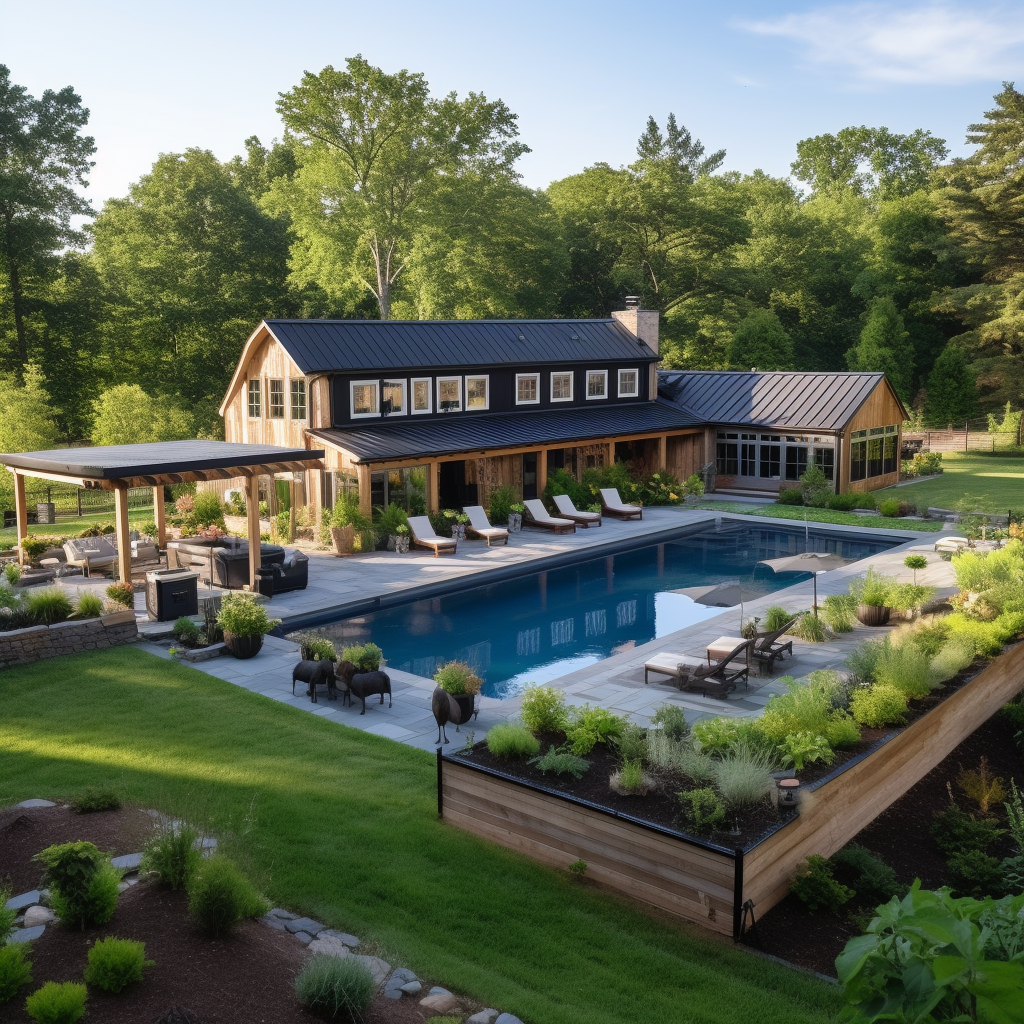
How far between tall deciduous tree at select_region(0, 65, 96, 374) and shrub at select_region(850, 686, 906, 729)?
34.4 metres

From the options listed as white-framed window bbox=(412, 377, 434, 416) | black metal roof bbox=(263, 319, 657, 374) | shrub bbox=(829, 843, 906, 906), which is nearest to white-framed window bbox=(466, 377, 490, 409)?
black metal roof bbox=(263, 319, 657, 374)

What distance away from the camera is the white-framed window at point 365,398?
23689 millimetres

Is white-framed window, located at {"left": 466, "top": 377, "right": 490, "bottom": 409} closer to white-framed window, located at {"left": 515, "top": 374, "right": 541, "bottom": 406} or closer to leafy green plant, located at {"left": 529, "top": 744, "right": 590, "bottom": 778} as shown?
white-framed window, located at {"left": 515, "top": 374, "right": 541, "bottom": 406}

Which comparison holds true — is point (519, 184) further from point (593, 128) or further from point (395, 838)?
point (395, 838)

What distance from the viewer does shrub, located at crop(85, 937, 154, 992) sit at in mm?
5156

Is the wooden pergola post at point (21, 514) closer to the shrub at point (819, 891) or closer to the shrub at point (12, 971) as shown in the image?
the shrub at point (12, 971)

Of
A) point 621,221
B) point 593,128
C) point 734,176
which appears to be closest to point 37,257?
point 621,221

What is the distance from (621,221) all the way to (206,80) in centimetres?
2289

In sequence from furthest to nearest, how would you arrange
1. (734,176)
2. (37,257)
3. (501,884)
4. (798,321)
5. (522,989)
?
1. (734,176)
2. (798,321)
3. (37,257)
4. (501,884)
5. (522,989)

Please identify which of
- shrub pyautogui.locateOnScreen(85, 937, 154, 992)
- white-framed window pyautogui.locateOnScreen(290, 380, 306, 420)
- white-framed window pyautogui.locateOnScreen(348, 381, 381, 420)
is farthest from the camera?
white-framed window pyautogui.locateOnScreen(348, 381, 381, 420)

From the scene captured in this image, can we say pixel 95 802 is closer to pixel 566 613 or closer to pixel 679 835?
pixel 679 835

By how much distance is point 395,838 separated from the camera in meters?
8.11

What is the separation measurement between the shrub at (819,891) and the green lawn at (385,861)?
1004 mm

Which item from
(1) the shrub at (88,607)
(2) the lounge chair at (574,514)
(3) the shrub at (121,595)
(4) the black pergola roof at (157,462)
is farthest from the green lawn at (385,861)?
(2) the lounge chair at (574,514)
